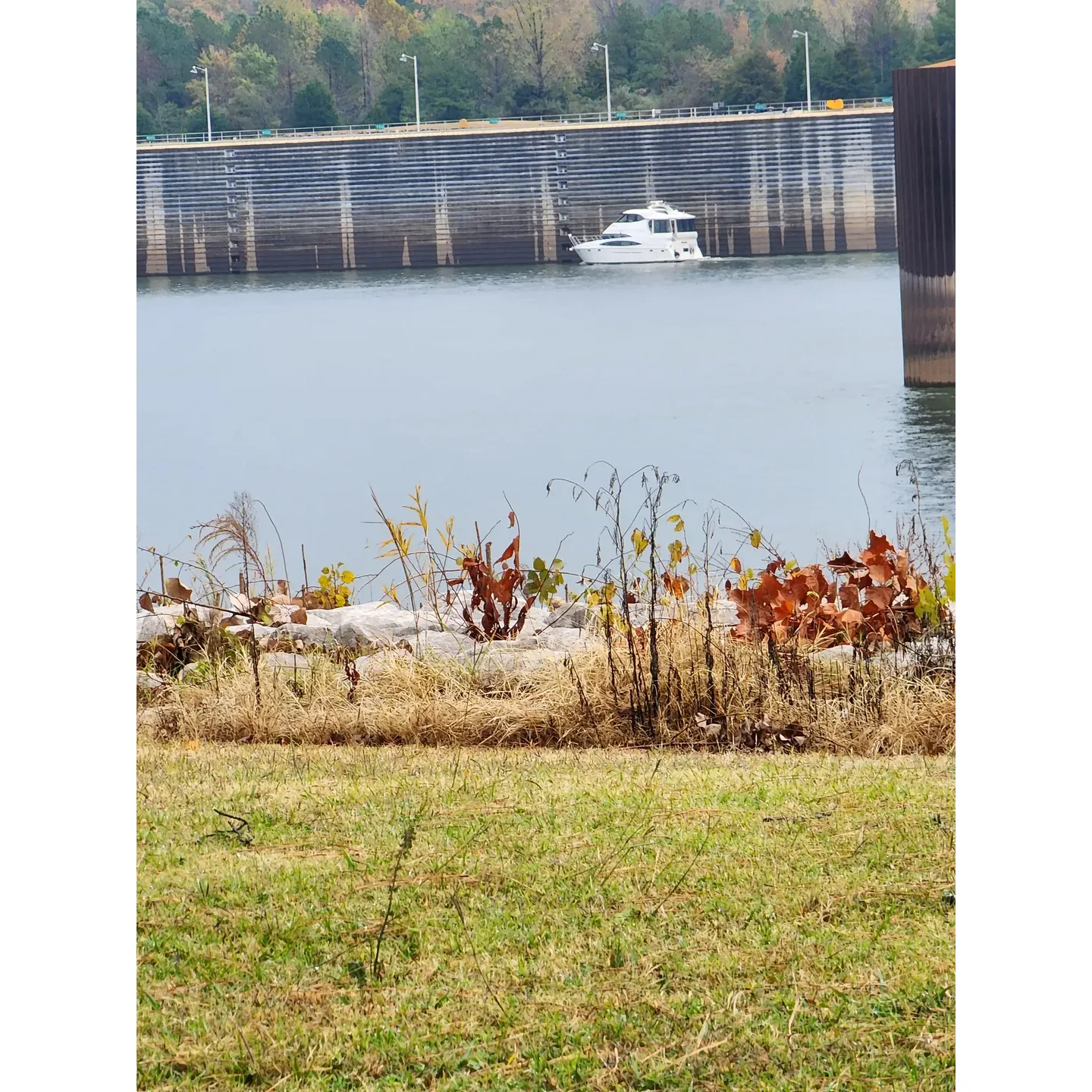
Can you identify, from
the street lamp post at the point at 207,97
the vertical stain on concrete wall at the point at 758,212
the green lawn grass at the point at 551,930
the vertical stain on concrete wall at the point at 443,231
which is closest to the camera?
the green lawn grass at the point at 551,930

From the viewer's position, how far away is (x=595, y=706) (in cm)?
406

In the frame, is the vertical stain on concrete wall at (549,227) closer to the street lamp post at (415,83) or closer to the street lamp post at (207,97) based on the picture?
the street lamp post at (415,83)

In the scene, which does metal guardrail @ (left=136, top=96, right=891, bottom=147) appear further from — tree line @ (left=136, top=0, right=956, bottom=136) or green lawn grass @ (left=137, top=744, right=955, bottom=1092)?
green lawn grass @ (left=137, top=744, right=955, bottom=1092)

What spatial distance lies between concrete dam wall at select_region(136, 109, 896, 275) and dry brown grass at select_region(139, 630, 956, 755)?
3.15m

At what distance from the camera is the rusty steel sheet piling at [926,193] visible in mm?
5602

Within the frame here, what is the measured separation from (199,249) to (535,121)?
2355mm

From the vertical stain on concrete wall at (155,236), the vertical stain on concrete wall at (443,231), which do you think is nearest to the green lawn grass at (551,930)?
the vertical stain on concrete wall at (443,231)

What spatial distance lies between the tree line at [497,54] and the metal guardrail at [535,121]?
1.8 inches

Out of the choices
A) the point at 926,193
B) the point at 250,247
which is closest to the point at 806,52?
the point at 926,193

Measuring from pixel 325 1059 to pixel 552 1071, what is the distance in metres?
0.36

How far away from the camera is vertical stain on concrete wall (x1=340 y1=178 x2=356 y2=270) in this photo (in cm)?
706

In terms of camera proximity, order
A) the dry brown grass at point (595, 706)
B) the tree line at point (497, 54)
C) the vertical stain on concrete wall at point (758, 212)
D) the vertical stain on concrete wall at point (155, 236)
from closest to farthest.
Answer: the dry brown grass at point (595, 706)
the tree line at point (497, 54)
the vertical stain on concrete wall at point (758, 212)
the vertical stain on concrete wall at point (155, 236)

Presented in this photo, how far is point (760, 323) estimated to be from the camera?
273 inches

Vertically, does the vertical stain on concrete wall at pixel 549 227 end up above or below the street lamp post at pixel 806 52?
below
